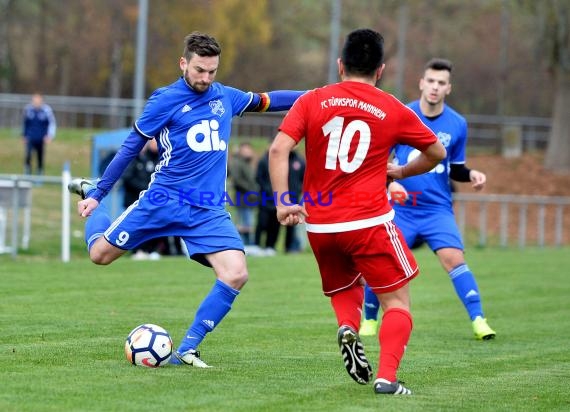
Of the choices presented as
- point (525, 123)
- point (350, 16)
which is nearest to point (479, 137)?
point (525, 123)

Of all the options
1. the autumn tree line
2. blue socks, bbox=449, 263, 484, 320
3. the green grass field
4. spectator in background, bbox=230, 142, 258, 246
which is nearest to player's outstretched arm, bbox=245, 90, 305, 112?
the green grass field

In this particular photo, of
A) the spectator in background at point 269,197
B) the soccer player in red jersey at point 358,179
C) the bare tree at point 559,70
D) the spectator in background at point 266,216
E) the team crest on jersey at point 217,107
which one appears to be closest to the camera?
the soccer player in red jersey at point 358,179

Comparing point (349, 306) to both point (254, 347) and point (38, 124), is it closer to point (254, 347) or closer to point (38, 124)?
point (254, 347)

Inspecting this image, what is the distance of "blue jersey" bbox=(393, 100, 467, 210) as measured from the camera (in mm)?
10023

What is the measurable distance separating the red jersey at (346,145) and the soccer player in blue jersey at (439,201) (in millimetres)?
3499

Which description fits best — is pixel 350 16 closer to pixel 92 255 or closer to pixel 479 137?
pixel 479 137

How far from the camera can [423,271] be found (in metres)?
17.8

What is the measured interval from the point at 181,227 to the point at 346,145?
171 cm

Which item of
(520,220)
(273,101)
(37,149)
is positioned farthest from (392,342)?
(37,149)

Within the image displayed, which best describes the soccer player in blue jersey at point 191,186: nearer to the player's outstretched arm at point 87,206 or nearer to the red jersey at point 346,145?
the player's outstretched arm at point 87,206

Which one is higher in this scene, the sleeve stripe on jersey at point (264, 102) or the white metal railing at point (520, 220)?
the sleeve stripe on jersey at point (264, 102)

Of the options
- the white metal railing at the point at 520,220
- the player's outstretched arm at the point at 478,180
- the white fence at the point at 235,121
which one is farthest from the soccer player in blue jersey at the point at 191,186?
the white fence at the point at 235,121

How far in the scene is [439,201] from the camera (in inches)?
400

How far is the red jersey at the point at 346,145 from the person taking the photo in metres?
6.40
